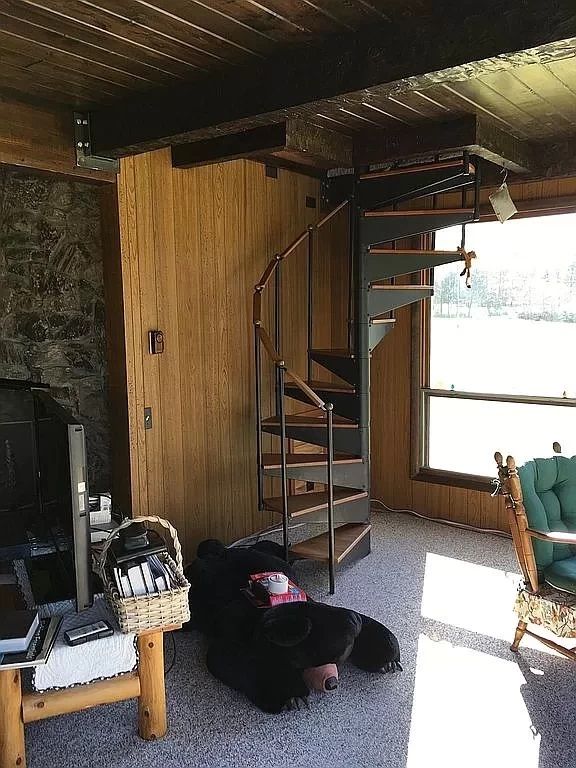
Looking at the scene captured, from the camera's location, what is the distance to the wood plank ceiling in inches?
79.4

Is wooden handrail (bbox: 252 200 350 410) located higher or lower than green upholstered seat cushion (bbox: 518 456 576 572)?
higher

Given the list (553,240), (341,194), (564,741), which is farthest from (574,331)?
(564,741)

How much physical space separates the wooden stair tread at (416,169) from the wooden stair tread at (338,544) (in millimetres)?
2277

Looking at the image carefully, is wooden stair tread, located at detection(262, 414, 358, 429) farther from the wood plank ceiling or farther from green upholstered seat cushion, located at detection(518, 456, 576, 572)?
the wood plank ceiling

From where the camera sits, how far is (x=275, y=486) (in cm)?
484

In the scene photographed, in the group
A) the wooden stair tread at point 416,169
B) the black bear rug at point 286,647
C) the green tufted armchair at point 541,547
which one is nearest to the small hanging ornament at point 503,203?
the wooden stair tread at point 416,169

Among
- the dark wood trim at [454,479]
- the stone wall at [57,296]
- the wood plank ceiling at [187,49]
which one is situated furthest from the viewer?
the dark wood trim at [454,479]

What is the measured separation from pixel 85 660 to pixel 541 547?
203 centimetres

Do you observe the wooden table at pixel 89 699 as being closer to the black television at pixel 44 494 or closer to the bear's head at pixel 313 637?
the black television at pixel 44 494

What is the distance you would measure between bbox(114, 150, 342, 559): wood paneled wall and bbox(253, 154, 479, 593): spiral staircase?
1.06ft

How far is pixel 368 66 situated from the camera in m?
2.18

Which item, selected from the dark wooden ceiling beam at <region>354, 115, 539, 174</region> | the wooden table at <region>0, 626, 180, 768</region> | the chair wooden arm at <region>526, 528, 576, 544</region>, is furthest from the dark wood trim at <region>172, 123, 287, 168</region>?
the wooden table at <region>0, 626, 180, 768</region>

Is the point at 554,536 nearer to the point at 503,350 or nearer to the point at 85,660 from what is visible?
the point at 85,660

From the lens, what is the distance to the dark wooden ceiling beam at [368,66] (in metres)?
1.87
